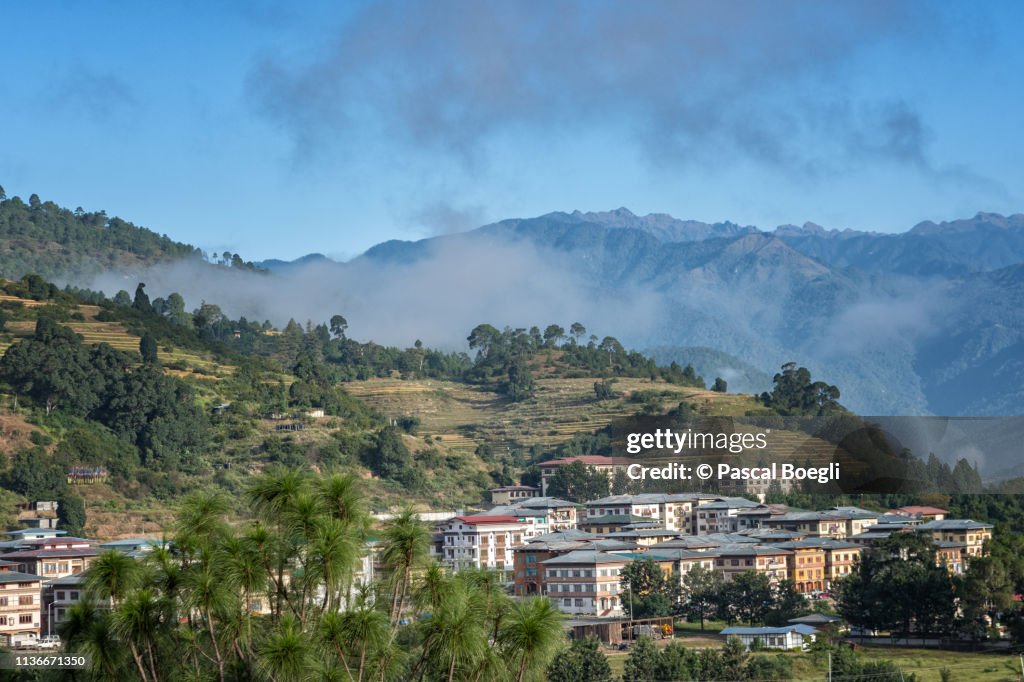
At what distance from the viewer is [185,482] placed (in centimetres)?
6550

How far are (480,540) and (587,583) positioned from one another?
10.2m

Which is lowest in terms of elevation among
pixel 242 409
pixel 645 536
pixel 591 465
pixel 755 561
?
pixel 755 561

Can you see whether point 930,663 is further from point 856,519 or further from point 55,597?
point 856,519

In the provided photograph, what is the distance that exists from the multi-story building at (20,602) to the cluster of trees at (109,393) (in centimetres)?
1983

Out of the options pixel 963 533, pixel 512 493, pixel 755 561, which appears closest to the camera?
pixel 755 561

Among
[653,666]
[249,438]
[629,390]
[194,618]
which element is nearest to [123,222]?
[629,390]

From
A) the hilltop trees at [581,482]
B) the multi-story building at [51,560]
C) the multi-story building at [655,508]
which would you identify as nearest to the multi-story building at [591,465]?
the hilltop trees at [581,482]

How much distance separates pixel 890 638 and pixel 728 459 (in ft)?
107

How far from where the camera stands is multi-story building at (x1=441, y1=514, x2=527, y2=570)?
6172cm

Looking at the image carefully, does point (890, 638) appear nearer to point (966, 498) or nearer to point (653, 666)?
point (653, 666)

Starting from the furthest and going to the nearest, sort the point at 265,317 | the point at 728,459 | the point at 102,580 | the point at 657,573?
the point at 265,317, the point at 728,459, the point at 657,573, the point at 102,580

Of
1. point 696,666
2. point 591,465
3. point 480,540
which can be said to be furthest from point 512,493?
point 696,666

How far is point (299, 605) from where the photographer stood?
14609mm

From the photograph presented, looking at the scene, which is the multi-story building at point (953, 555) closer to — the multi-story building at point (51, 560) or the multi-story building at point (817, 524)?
the multi-story building at point (817, 524)
